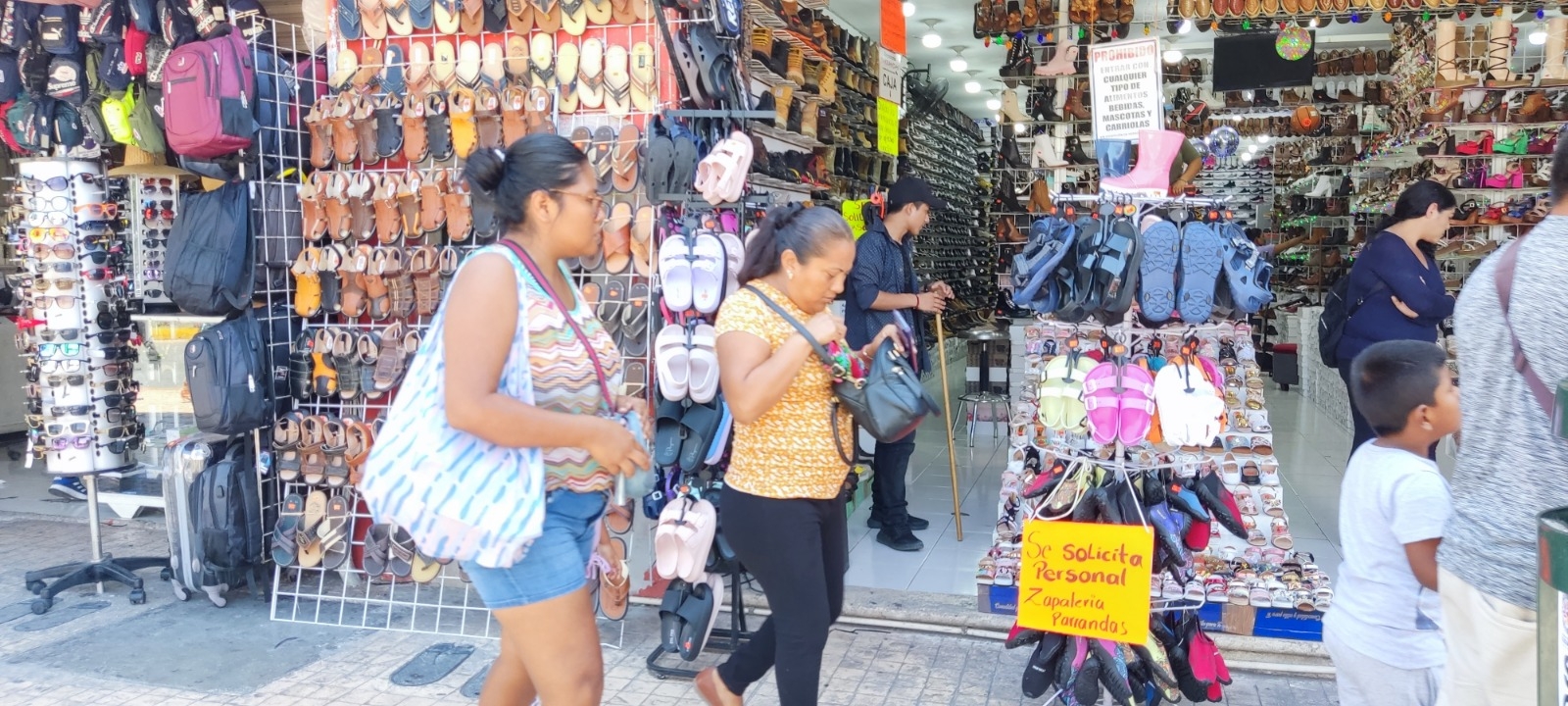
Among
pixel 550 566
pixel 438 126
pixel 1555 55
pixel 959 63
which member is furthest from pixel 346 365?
pixel 959 63

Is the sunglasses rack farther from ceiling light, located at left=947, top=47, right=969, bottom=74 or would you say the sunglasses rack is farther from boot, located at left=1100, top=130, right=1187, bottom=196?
ceiling light, located at left=947, top=47, right=969, bottom=74

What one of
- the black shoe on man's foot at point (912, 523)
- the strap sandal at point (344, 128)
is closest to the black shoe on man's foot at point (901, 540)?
the black shoe on man's foot at point (912, 523)

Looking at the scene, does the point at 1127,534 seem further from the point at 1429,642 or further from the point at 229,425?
the point at 229,425

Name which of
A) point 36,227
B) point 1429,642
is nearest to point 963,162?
point 36,227

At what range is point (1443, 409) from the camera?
2357mm


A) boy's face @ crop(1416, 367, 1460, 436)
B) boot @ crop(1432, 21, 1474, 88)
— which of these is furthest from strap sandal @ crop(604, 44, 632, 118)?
boot @ crop(1432, 21, 1474, 88)

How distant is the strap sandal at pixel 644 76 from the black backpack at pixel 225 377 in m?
1.92

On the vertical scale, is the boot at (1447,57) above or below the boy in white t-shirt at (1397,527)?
above

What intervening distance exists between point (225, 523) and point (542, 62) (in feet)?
7.82

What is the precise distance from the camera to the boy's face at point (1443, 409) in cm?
236

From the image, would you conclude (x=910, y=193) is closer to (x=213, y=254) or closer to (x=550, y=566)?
(x=213, y=254)

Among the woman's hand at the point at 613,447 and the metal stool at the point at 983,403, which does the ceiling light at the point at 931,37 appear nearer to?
the metal stool at the point at 983,403

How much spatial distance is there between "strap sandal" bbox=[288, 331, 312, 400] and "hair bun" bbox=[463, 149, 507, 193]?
2831mm

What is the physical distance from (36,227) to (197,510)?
1.55 meters
